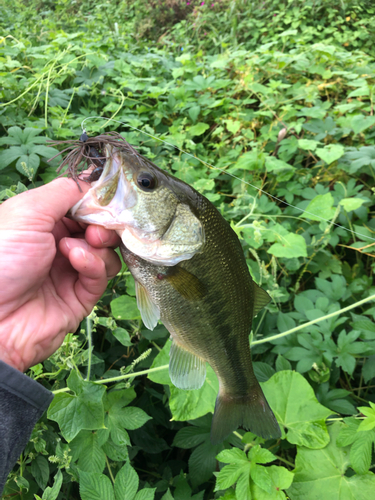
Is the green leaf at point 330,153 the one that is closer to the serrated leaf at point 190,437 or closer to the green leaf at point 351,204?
the green leaf at point 351,204

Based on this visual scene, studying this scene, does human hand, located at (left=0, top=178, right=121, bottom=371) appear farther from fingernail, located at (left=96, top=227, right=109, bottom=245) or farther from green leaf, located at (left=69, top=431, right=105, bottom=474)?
green leaf, located at (left=69, top=431, right=105, bottom=474)

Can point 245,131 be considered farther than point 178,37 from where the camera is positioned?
No

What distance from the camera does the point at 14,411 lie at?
928 millimetres

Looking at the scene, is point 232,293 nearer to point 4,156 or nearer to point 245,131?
point 4,156

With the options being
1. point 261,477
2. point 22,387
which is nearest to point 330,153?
point 261,477

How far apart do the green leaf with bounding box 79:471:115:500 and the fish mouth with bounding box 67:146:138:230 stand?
2.76 feet

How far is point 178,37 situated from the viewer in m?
6.00

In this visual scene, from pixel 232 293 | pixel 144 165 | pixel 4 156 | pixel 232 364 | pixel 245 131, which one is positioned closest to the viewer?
pixel 144 165

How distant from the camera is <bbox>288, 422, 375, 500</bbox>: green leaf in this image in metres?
1.29

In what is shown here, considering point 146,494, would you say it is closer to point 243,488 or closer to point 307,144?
point 243,488

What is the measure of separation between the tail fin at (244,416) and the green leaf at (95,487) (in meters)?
0.45

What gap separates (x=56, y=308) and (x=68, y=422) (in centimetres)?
42

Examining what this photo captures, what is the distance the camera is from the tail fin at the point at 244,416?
131cm

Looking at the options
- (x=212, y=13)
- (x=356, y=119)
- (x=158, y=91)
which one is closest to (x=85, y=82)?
(x=158, y=91)
